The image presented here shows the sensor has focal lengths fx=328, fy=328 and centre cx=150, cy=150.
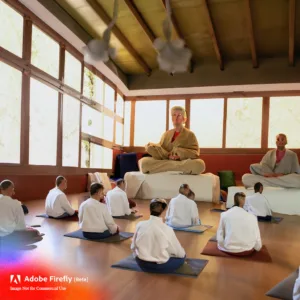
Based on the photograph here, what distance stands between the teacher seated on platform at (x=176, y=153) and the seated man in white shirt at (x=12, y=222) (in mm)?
4139

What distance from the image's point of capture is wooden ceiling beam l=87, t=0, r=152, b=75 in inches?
257

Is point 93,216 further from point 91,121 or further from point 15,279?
point 91,121

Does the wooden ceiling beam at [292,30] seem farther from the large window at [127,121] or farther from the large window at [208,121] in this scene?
the large window at [127,121]

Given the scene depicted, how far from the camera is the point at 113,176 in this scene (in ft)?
31.7

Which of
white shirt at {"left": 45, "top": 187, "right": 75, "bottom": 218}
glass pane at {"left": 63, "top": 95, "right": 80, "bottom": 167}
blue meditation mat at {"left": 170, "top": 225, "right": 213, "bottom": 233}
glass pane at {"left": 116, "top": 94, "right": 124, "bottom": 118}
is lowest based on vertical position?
blue meditation mat at {"left": 170, "top": 225, "right": 213, "bottom": 233}

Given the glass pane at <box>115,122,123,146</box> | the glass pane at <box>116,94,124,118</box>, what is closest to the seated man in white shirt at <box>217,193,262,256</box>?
the glass pane at <box>115,122,123,146</box>

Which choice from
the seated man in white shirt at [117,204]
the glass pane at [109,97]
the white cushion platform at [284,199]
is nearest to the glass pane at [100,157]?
the glass pane at [109,97]

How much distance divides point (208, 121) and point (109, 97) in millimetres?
3011

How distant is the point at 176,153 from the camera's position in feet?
23.5

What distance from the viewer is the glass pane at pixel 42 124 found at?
580 centimetres

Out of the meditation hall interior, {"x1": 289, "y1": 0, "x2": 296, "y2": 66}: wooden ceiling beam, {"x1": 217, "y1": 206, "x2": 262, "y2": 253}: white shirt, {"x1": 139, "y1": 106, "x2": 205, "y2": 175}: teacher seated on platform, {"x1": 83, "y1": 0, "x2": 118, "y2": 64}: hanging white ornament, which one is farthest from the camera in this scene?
{"x1": 139, "y1": 106, "x2": 205, "y2": 175}: teacher seated on platform

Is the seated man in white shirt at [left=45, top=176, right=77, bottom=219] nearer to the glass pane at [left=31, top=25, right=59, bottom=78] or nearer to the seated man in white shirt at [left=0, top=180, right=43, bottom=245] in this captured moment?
the seated man in white shirt at [left=0, top=180, right=43, bottom=245]

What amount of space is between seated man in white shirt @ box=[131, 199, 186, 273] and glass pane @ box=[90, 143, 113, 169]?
19.7 ft

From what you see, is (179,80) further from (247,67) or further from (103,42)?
(103,42)
